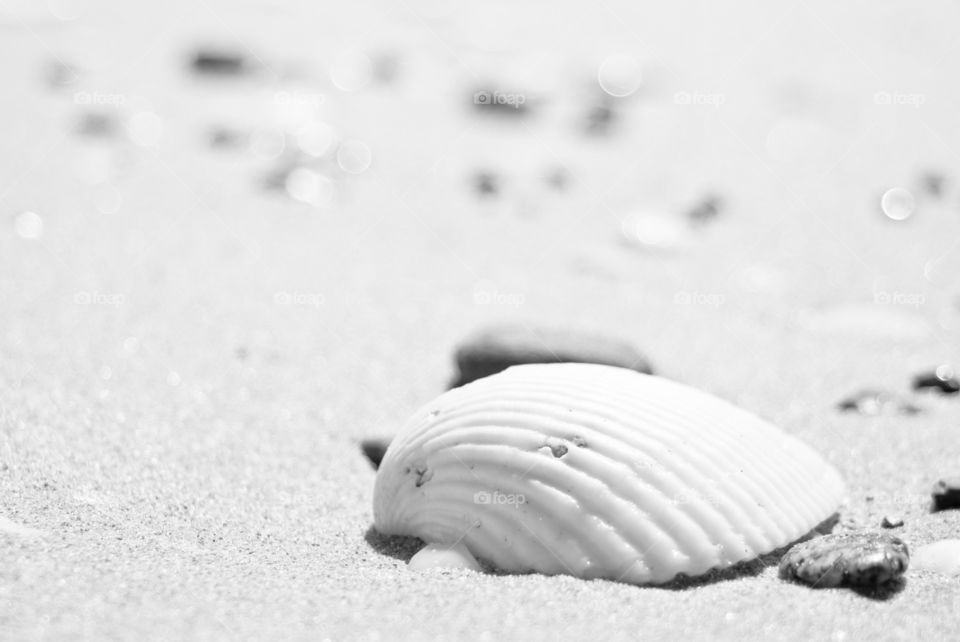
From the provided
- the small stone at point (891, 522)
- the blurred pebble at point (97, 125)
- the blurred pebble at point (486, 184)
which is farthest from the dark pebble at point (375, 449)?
the blurred pebble at point (97, 125)

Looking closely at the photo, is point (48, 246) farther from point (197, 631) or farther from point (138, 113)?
point (197, 631)

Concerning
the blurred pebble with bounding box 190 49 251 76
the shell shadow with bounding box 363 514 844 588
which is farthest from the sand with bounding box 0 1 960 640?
the blurred pebble with bounding box 190 49 251 76

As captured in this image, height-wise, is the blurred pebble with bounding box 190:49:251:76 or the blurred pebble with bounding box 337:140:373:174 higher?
the blurred pebble with bounding box 190:49:251:76

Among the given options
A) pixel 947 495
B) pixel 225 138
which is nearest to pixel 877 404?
pixel 947 495

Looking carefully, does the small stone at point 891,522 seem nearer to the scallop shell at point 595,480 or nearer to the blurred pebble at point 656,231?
the scallop shell at point 595,480

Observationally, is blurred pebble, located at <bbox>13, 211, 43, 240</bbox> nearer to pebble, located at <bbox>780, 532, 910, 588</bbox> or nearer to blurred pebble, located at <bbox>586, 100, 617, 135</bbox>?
blurred pebble, located at <bbox>586, 100, 617, 135</bbox>
